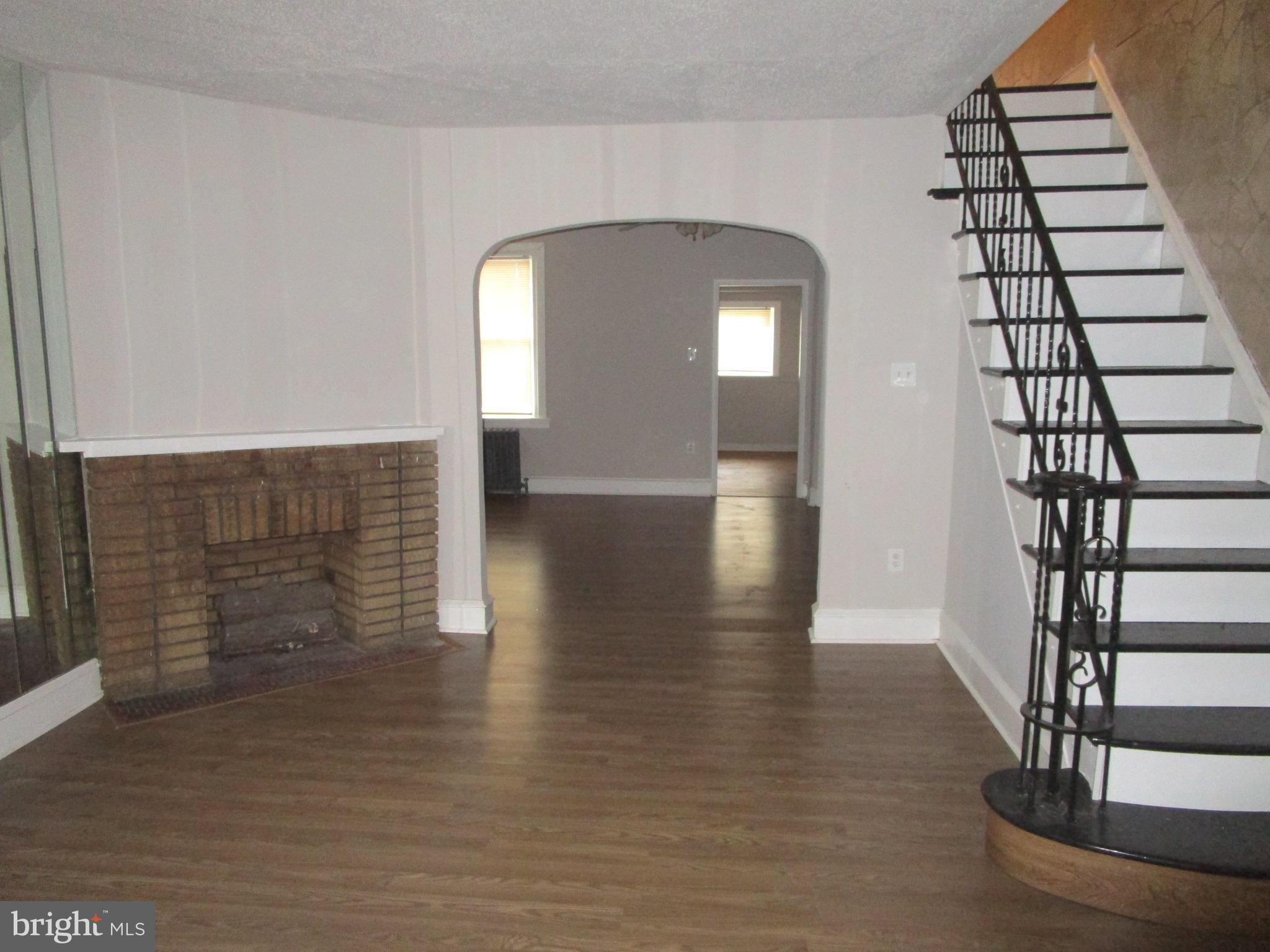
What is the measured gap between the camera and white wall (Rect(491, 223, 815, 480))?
834 cm

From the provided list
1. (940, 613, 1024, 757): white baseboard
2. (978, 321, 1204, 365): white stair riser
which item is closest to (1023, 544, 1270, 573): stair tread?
(940, 613, 1024, 757): white baseboard

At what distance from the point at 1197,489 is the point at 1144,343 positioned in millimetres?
876

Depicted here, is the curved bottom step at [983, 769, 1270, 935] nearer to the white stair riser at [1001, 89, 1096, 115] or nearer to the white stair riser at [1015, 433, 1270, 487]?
the white stair riser at [1015, 433, 1270, 487]

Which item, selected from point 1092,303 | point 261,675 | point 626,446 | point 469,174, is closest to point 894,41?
point 1092,303

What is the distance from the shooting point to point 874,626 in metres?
4.41

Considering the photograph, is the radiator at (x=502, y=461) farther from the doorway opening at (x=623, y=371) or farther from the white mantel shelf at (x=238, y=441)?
the white mantel shelf at (x=238, y=441)

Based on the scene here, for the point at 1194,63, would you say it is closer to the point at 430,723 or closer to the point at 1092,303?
the point at 1092,303

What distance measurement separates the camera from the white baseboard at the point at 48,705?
322 cm

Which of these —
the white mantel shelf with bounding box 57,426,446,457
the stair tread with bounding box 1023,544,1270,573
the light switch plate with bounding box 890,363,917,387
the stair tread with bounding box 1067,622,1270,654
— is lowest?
the stair tread with bounding box 1067,622,1270,654

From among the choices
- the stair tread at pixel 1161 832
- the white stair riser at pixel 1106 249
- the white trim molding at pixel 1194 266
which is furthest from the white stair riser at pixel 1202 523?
the white stair riser at pixel 1106 249

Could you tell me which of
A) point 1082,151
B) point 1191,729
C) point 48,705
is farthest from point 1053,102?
point 48,705

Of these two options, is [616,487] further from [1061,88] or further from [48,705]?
[48,705]

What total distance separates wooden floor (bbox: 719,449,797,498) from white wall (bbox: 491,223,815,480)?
2.11 ft

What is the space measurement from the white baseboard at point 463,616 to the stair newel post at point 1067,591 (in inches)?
110
